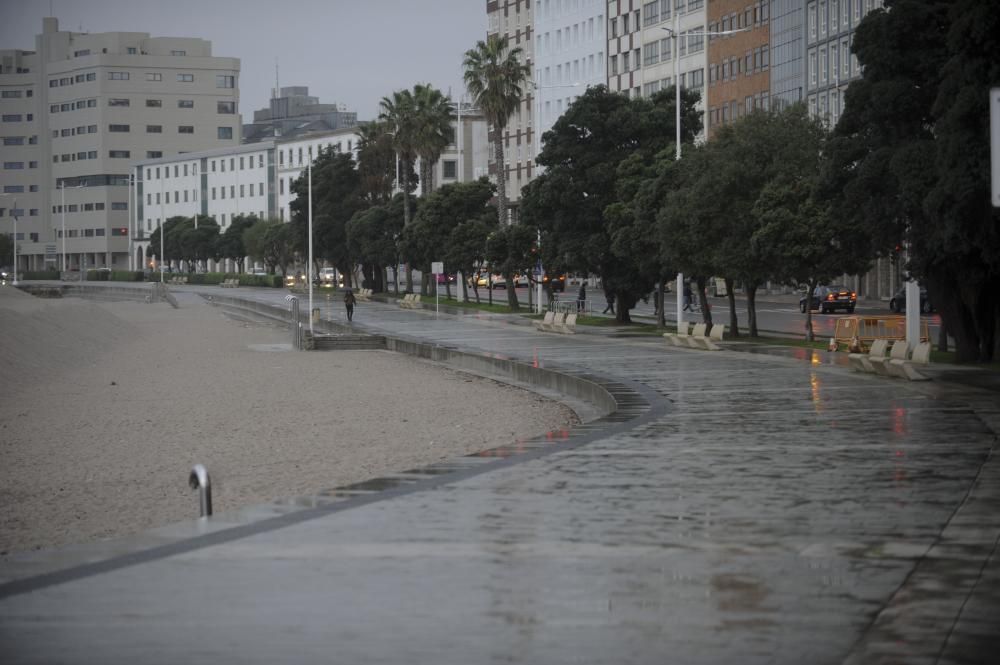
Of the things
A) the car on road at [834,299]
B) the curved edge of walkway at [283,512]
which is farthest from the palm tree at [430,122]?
the curved edge of walkway at [283,512]

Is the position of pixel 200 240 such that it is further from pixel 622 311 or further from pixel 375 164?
pixel 622 311

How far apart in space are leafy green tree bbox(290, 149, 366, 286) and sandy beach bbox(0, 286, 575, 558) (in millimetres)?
65614

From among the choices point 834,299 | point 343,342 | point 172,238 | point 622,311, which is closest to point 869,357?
point 343,342

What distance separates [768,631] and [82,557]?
4.76 meters

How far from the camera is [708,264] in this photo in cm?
4875

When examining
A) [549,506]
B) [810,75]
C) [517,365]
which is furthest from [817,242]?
[810,75]

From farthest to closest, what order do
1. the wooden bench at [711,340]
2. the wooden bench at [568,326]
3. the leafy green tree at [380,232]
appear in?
1. the leafy green tree at [380,232]
2. the wooden bench at [568,326]
3. the wooden bench at [711,340]

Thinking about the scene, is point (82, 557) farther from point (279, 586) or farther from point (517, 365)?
point (517, 365)

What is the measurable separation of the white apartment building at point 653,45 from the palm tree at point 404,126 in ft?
56.4

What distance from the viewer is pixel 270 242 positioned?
14750 cm

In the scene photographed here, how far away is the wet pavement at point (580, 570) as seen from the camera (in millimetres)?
8320

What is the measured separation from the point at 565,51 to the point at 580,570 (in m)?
135

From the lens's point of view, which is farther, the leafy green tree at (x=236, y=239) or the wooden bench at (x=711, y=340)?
the leafy green tree at (x=236, y=239)

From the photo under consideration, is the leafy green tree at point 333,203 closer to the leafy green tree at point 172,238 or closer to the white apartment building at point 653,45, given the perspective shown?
the white apartment building at point 653,45
